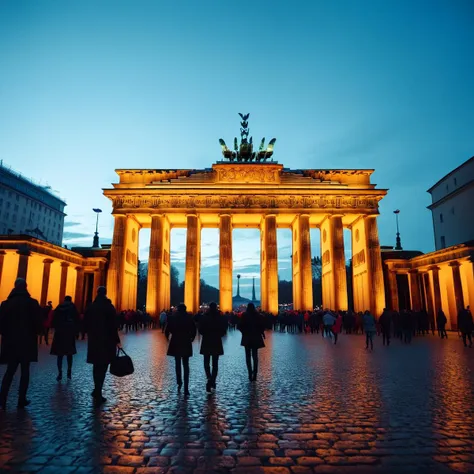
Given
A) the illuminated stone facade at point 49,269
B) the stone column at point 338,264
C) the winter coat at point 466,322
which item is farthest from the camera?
the stone column at point 338,264

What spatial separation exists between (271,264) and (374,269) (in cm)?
1073

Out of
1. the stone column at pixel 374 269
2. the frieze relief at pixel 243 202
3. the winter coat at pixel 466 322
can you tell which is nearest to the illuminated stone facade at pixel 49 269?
the frieze relief at pixel 243 202

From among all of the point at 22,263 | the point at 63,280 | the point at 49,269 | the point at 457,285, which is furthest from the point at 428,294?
the point at 22,263

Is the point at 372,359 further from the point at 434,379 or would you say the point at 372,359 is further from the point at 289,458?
the point at 289,458

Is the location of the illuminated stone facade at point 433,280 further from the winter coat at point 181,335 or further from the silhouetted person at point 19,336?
the silhouetted person at point 19,336

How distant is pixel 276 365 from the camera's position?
38.5 feet

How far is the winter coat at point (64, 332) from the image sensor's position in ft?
30.0

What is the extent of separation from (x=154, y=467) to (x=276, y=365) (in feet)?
27.0

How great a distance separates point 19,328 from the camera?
665 cm

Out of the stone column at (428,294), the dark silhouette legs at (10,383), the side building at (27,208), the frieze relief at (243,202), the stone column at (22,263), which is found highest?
the side building at (27,208)

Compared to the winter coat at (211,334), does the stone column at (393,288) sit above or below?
above

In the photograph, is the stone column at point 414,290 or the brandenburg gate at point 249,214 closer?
the stone column at point 414,290

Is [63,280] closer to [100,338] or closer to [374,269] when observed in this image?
[374,269]

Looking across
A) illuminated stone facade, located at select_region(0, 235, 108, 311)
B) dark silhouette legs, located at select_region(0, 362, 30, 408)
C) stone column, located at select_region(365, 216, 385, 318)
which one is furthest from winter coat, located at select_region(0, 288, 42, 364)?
stone column, located at select_region(365, 216, 385, 318)
